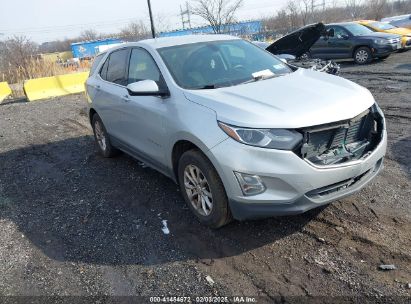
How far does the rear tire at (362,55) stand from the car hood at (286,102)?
12.0 metres

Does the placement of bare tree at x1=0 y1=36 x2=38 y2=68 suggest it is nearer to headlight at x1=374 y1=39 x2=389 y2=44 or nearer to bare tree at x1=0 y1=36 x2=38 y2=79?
bare tree at x1=0 y1=36 x2=38 y2=79

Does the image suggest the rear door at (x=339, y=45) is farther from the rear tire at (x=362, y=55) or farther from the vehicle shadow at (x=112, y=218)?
the vehicle shadow at (x=112, y=218)

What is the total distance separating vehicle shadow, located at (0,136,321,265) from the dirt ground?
15 mm

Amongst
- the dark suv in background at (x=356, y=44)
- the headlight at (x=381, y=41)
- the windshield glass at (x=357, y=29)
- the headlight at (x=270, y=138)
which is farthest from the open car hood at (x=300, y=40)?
the headlight at (x=270, y=138)

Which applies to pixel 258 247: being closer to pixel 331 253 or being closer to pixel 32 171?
pixel 331 253

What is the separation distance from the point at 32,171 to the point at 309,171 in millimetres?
4916

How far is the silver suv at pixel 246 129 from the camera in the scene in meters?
3.09

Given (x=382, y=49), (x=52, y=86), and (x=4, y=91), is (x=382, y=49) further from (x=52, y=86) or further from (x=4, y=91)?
(x=4, y=91)

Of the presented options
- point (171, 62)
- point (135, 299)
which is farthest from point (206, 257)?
point (171, 62)

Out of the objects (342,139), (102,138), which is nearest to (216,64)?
(342,139)

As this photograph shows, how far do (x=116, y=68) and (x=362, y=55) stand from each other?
12.2 metres

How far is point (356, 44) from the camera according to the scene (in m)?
14.8

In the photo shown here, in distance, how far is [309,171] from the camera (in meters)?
3.05

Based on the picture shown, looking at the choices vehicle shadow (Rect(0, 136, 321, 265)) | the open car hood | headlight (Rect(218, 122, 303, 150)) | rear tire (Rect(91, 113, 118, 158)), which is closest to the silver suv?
headlight (Rect(218, 122, 303, 150))
